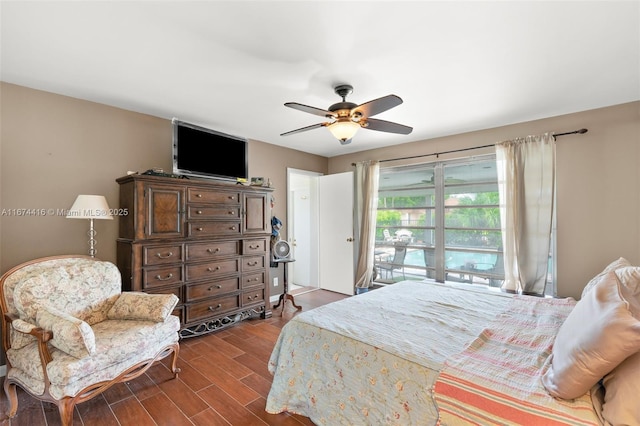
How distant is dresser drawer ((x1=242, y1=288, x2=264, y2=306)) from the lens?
144 inches

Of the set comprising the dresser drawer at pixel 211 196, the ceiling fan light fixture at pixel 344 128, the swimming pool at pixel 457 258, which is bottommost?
the swimming pool at pixel 457 258

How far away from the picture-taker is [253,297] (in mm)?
3770

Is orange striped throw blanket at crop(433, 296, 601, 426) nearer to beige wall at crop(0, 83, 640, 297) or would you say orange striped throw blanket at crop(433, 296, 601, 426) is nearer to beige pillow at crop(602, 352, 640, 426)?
beige pillow at crop(602, 352, 640, 426)

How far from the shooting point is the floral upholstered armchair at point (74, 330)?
72.2 inches

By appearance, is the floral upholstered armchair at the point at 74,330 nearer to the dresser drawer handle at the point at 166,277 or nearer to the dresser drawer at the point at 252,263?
the dresser drawer handle at the point at 166,277

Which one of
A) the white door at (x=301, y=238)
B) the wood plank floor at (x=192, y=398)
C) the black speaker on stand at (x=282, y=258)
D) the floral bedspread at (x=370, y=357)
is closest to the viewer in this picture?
the floral bedspread at (x=370, y=357)

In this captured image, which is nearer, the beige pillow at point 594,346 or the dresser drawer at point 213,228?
the beige pillow at point 594,346

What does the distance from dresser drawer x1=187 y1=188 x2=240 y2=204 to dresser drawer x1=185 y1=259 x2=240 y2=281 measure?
0.72m

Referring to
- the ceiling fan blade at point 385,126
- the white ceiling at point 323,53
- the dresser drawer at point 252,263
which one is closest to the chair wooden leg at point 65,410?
the dresser drawer at point 252,263

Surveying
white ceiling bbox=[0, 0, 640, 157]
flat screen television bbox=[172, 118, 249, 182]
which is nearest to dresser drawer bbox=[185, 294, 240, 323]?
flat screen television bbox=[172, 118, 249, 182]

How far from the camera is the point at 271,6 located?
65.2 inches

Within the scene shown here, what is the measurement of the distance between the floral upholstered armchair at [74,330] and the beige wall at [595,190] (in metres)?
4.29

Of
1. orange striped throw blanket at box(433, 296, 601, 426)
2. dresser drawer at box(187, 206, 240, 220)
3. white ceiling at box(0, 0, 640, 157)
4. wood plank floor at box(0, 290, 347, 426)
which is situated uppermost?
white ceiling at box(0, 0, 640, 157)

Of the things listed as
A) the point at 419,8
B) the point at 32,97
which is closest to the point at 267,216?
the point at 32,97
